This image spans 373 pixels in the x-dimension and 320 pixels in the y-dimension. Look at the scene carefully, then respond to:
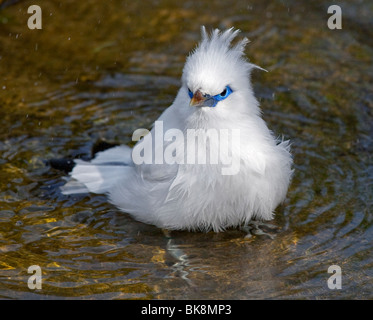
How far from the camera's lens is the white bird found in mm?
5133

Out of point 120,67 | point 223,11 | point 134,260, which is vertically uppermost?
point 223,11

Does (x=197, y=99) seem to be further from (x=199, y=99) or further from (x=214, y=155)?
(x=214, y=155)

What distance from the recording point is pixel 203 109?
16.7 ft

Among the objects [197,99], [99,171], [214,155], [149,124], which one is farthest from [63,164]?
[197,99]

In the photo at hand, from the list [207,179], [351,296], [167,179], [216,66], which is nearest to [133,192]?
[167,179]

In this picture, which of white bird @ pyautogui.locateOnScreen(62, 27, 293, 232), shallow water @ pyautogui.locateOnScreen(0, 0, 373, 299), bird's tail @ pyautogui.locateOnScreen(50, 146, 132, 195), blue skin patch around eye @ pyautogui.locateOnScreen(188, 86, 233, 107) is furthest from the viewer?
bird's tail @ pyautogui.locateOnScreen(50, 146, 132, 195)

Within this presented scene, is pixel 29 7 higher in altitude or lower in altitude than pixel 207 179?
higher

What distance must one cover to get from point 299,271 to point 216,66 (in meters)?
1.70

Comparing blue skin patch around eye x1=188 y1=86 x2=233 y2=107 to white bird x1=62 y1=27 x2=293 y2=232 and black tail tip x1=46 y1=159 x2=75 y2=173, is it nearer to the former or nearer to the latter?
white bird x1=62 y1=27 x2=293 y2=232

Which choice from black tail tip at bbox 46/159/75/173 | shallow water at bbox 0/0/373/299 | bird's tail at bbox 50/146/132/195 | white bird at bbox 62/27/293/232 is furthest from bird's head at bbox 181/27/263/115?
A: black tail tip at bbox 46/159/75/173

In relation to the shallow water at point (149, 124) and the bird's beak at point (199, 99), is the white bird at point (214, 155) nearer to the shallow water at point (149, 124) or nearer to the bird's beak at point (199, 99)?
the bird's beak at point (199, 99)

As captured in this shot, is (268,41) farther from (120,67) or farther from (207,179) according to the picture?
(207,179)

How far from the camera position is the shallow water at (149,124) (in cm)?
491

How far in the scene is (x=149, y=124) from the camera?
712 centimetres
